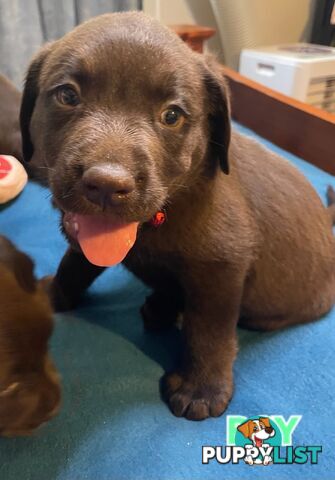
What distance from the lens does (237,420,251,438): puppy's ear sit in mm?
1179

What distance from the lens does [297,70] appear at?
2.87m

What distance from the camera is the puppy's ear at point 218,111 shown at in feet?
3.46

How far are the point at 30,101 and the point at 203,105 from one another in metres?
0.40

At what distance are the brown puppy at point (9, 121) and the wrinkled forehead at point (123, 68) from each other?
1129mm

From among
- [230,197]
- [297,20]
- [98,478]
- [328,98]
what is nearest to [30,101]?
Result: [230,197]

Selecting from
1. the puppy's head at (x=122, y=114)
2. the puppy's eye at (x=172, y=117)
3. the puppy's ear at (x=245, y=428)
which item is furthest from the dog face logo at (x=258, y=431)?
the puppy's eye at (x=172, y=117)

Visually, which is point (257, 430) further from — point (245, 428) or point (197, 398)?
point (197, 398)

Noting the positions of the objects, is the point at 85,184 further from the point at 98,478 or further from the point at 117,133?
the point at 98,478

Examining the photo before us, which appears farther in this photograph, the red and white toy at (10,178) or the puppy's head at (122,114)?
the red and white toy at (10,178)

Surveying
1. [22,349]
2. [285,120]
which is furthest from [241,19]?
[22,349]

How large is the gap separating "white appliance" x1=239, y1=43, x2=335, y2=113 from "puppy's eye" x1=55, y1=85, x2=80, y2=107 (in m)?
2.27

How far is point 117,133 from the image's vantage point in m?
0.87

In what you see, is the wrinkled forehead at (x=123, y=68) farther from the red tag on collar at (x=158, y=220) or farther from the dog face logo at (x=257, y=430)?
the dog face logo at (x=257, y=430)

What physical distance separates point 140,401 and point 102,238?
505 mm
